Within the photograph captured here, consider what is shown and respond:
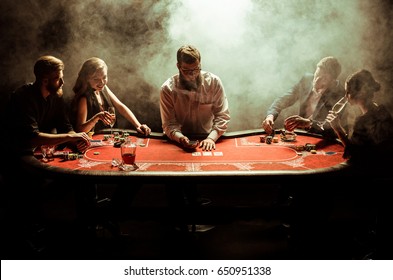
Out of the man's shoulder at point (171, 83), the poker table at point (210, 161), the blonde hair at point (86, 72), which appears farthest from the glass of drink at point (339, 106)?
the blonde hair at point (86, 72)

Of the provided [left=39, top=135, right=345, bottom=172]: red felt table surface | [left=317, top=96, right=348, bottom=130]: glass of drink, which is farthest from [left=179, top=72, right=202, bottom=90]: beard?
[left=317, top=96, right=348, bottom=130]: glass of drink

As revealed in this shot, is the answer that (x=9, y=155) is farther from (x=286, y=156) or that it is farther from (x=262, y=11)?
(x=262, y=11)

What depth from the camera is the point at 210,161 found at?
12.0 feet

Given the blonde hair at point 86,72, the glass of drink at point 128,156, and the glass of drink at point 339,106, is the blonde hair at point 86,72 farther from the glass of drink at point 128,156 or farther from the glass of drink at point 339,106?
the glass of drink at point 339,106

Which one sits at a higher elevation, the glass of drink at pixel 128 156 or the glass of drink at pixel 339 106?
the glass of drink at pixel 339 106

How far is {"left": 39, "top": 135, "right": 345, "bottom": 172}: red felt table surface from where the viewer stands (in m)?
3.51

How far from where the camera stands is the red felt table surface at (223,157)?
138 inches

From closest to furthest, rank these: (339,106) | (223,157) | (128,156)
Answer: (128,156), (223,157), (339,106)

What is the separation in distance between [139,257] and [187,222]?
29.7 inches

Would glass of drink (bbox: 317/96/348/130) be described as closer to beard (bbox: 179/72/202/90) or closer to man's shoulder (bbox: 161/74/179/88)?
beard (bbox: 179/72/202/90)

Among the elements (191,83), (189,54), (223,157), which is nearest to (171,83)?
(191,83)

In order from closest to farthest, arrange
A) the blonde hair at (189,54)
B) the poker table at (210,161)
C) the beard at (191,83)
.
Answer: the poker table at (210,161) < the blonde hair at (189,54) < the beard at (191,83)

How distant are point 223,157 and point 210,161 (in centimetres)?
17

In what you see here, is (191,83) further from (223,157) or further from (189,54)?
(223,157)
